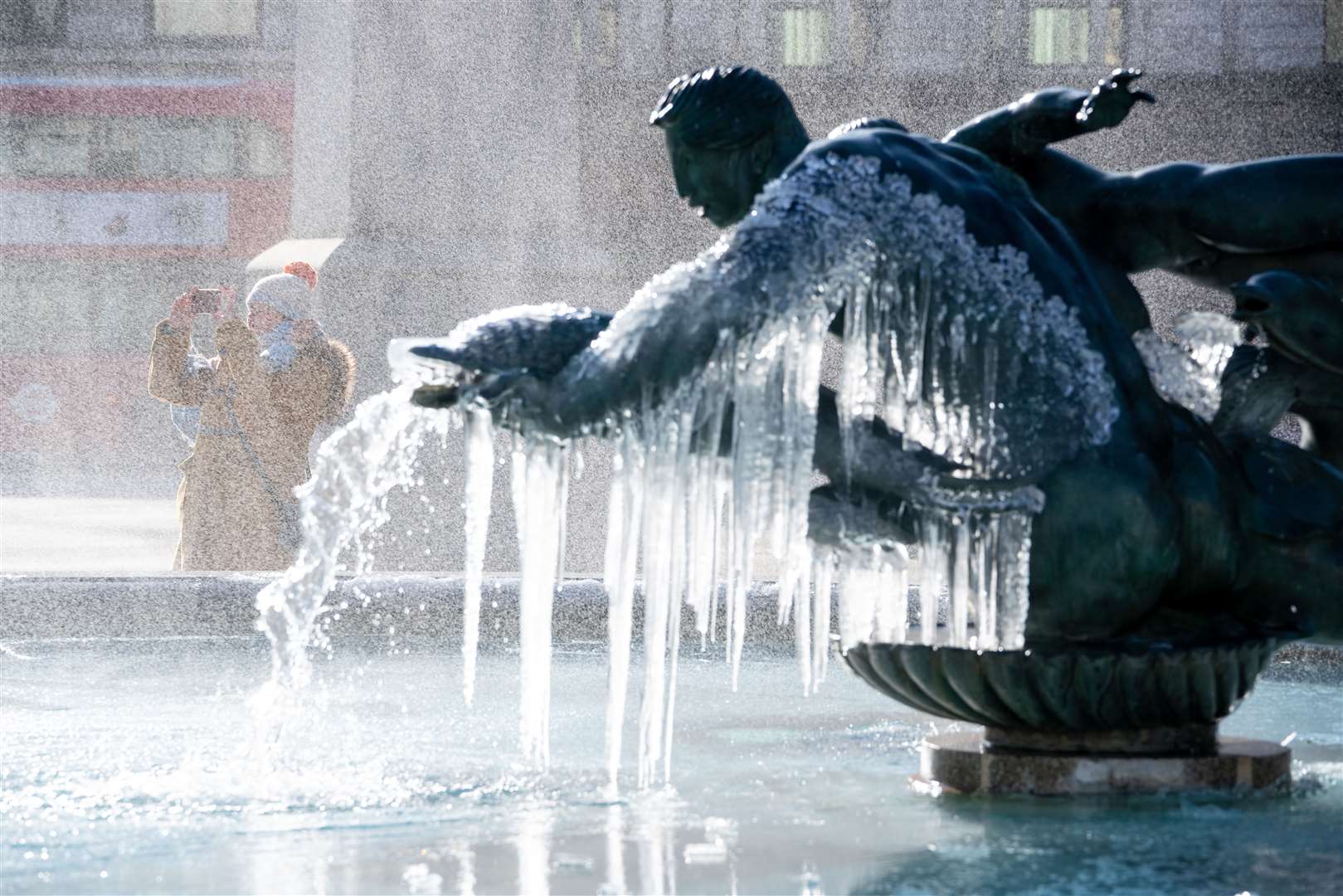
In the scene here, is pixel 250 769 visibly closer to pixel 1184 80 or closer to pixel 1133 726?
pixel 1133 726

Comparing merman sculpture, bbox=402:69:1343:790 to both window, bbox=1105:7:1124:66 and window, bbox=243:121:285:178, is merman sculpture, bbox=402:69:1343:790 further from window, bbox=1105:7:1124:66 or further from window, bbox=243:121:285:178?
window, bbox=243:121:285:178

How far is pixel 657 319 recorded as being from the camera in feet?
8.32

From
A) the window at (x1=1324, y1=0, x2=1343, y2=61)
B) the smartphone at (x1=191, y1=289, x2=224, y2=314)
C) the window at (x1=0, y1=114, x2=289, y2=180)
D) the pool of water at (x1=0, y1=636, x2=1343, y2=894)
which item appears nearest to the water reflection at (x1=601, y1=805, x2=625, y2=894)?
the pool of water at (x1=0, y1=636, x2=1343, y2=894)

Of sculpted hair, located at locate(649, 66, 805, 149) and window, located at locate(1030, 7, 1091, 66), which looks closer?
sculpted hair, located at locate(649, 66, 805, 149)

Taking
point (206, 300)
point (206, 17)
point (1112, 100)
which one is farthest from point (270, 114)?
point (1112, 100)

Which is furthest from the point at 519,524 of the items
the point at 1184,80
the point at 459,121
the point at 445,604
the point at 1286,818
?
the point at 1184,80

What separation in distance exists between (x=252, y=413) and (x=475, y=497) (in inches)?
162

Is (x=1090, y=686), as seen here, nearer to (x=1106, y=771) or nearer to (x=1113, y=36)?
(x=1106, y=771)

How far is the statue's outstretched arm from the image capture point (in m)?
2.85

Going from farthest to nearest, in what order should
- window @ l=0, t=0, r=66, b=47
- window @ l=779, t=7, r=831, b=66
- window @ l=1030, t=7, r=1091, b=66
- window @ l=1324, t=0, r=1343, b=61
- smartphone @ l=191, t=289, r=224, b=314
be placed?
window @ l=0, t=0, r=66, b=47 < window @ l=1030, t=7, r=1091, b=66 < window @ l=779, t=7, r=831, b=66 < window @ l=1324, t=0, r=1343, b=61 < smartphone @ l=191, t=289, r=224, b=314

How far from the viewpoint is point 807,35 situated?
80.2 ft

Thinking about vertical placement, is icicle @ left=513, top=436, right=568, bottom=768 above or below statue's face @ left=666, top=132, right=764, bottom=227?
below

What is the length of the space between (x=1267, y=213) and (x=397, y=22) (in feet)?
24.6

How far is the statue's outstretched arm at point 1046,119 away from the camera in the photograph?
2.85 m
